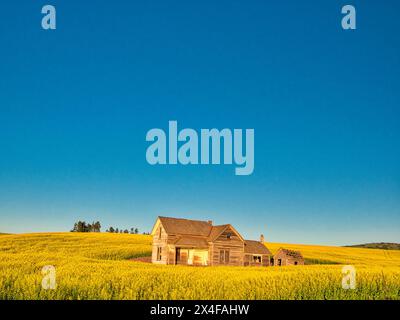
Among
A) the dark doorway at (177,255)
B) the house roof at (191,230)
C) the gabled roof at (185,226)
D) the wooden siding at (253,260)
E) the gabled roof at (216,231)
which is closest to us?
the dark doorway at (177,255)

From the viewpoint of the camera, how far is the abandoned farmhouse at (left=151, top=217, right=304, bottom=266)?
1754 inches

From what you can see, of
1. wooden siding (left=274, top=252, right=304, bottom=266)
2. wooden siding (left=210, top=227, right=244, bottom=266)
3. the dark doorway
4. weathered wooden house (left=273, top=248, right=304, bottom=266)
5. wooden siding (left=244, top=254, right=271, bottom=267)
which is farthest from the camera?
weathered wooden house (left=273, top=248, right=304, bottom=266)

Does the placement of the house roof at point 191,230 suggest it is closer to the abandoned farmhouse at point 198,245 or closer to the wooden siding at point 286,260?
the abandoned farmhouse at point 198,245

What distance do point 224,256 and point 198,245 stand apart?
10.4ft

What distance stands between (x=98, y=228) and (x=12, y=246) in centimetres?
6978

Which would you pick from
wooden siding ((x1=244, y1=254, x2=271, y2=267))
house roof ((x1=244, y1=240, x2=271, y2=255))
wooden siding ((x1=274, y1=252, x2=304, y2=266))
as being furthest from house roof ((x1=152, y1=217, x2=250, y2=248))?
wooden siding ((x1=274, y1=252, x2=304, y2=266))

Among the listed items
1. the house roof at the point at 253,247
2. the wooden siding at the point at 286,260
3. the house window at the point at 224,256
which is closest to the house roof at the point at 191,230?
the house roof at the point at 253,247

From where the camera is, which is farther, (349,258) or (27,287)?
(349,258)

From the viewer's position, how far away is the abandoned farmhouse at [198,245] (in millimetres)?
44562

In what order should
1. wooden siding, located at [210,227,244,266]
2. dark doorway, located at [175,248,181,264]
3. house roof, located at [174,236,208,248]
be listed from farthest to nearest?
wooden siding, located at [210,227,244,266] → house roof, located at [174,236,208,248] → dark doorway, located at [175,248,181,264]

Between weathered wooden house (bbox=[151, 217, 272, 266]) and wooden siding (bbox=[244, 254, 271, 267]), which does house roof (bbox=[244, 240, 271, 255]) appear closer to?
weathered wooden house (bbox=[151, 217, 272, 266])

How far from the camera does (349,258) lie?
2504 inches
